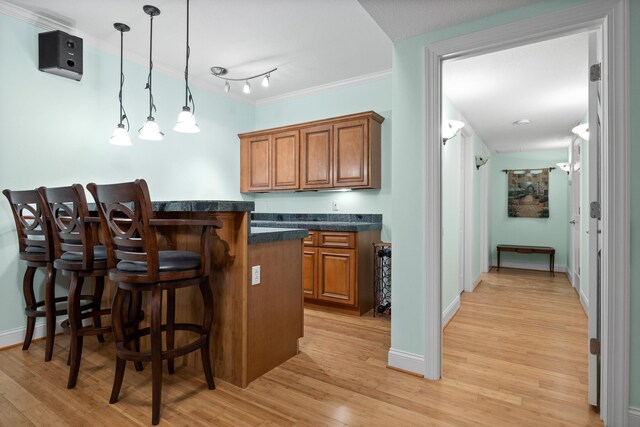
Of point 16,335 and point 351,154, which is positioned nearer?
point 16,335

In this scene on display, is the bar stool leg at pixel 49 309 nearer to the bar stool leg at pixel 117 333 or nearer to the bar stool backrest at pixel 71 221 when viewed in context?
the bar stool backrest at pixel 71 221

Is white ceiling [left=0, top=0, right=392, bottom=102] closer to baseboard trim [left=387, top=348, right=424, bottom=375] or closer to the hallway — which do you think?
baseboard trim [left=387, top=348, right=424, bottom=375]

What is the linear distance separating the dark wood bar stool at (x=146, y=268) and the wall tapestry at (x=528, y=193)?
22.3ft

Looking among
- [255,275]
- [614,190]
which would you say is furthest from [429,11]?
[255,275]

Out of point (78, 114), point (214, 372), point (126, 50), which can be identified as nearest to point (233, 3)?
point (126, 50)

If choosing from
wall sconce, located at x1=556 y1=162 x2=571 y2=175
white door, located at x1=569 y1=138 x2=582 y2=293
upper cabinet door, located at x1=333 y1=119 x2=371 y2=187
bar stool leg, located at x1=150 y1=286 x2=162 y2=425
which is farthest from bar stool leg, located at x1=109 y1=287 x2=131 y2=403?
wall sconce, located at x1=556 y1=162 x2=571 y2=175

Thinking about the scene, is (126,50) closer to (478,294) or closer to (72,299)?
(72,299)

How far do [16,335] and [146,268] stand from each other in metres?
1.97

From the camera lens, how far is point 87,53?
10.5 feet

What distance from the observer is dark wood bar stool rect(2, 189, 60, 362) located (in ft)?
7.61

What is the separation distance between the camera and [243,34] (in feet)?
10.2

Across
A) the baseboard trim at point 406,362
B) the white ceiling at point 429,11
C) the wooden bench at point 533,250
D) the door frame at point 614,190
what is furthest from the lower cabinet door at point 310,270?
the wooden bench at point 533,250

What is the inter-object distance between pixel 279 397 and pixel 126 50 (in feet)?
11.7

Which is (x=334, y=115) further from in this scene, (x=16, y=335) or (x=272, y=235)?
(x=16, y=335)
